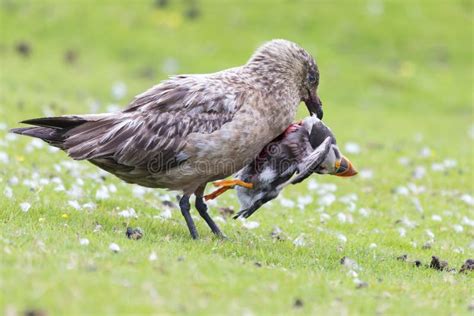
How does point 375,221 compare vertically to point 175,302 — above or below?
below

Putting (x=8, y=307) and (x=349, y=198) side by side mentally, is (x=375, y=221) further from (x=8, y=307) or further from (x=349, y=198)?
(x=8, y=307)

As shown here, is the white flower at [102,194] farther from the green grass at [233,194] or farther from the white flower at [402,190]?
the white flower at [402,190]

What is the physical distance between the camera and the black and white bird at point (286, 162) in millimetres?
9188

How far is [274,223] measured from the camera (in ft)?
35.8

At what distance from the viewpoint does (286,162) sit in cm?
937

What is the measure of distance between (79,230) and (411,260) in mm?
4077

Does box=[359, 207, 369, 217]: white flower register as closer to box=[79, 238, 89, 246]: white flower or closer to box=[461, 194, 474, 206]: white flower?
box=[461, 194, 474, 206]: white flower

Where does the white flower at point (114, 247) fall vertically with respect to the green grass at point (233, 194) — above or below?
above

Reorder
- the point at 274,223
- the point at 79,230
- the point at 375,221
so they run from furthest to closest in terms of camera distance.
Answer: the point at 375,221 → the point at 274,223 → the point at 79,230

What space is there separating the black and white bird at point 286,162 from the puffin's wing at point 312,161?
6 centimetres

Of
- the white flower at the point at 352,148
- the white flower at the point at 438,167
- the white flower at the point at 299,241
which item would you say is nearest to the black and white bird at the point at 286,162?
the white flower at the point at 299,241

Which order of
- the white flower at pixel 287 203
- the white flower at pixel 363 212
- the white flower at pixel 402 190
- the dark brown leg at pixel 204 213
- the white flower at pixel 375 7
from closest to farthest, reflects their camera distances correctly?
the dark brown leg at pixel 204 213 → the white flower at pixel 363 212 → the white flower at pixel 287 203 → the white flower at pixel 402 190 → the white flower at pixel 375 7

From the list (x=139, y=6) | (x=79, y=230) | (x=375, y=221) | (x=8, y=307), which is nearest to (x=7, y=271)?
(x=8, y=307)

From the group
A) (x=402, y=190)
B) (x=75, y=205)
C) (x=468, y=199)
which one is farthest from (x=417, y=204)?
(x=75, y=205)
